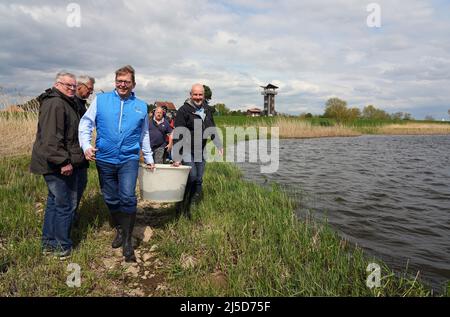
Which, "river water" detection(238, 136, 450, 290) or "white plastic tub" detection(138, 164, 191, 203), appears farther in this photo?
"river water" detection(238, 136, 450, 290)

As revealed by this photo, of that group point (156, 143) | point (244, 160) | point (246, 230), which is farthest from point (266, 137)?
point (246, 230)

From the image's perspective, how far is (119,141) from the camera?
12.6 ft

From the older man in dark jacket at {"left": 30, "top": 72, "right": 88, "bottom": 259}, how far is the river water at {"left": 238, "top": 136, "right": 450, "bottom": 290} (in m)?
3.88

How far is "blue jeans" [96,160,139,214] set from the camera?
12.9ft

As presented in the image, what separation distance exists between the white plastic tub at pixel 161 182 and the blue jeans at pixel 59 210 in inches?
34.2

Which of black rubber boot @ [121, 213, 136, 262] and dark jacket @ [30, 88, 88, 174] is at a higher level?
dark jacket @ [30, 88, 88, 174]

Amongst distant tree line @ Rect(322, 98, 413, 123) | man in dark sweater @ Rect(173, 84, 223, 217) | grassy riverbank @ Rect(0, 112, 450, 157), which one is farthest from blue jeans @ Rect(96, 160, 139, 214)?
distant tree line @ Rect(322, 98, 413, 123)

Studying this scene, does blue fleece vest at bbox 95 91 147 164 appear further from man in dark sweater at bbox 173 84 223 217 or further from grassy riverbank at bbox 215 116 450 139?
grassy riverbank at bbox 215 116 450 139

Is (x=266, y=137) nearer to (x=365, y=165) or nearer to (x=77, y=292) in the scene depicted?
(x=365, y=165)

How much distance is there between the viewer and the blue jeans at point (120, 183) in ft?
12.9

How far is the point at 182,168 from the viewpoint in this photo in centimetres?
449

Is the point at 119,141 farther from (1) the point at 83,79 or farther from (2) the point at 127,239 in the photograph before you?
(1) the point at 83,79
